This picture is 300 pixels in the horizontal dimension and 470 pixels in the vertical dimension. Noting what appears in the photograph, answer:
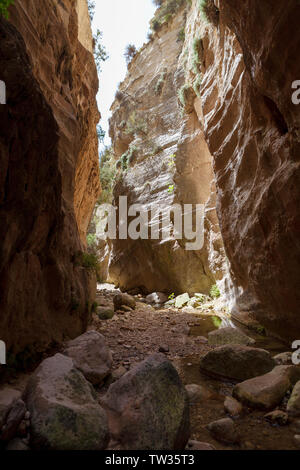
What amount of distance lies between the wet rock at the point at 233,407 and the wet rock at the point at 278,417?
12.5 inches

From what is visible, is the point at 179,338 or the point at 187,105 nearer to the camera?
the point at 179,338

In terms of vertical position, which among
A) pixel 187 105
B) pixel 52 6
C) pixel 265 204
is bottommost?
pixel 265 204

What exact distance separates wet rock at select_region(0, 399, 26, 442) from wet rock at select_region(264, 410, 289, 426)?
258cm

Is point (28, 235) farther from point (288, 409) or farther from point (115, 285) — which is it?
point (115, 285)

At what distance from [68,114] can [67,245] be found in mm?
4091

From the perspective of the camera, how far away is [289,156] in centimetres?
488

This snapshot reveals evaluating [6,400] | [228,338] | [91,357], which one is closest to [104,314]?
[228,338]

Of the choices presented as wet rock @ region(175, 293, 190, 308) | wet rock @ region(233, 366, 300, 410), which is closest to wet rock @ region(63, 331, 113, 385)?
wet rock @ region(233, 366, 300, 410)

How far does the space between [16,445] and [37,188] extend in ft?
10.5

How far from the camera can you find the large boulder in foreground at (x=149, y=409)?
2.17m

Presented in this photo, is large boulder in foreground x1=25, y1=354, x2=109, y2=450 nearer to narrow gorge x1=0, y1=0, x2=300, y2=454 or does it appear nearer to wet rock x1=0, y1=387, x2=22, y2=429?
narrow gorge x1=0, y1=0, x2=300, y2=454

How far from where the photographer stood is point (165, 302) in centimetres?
1321
